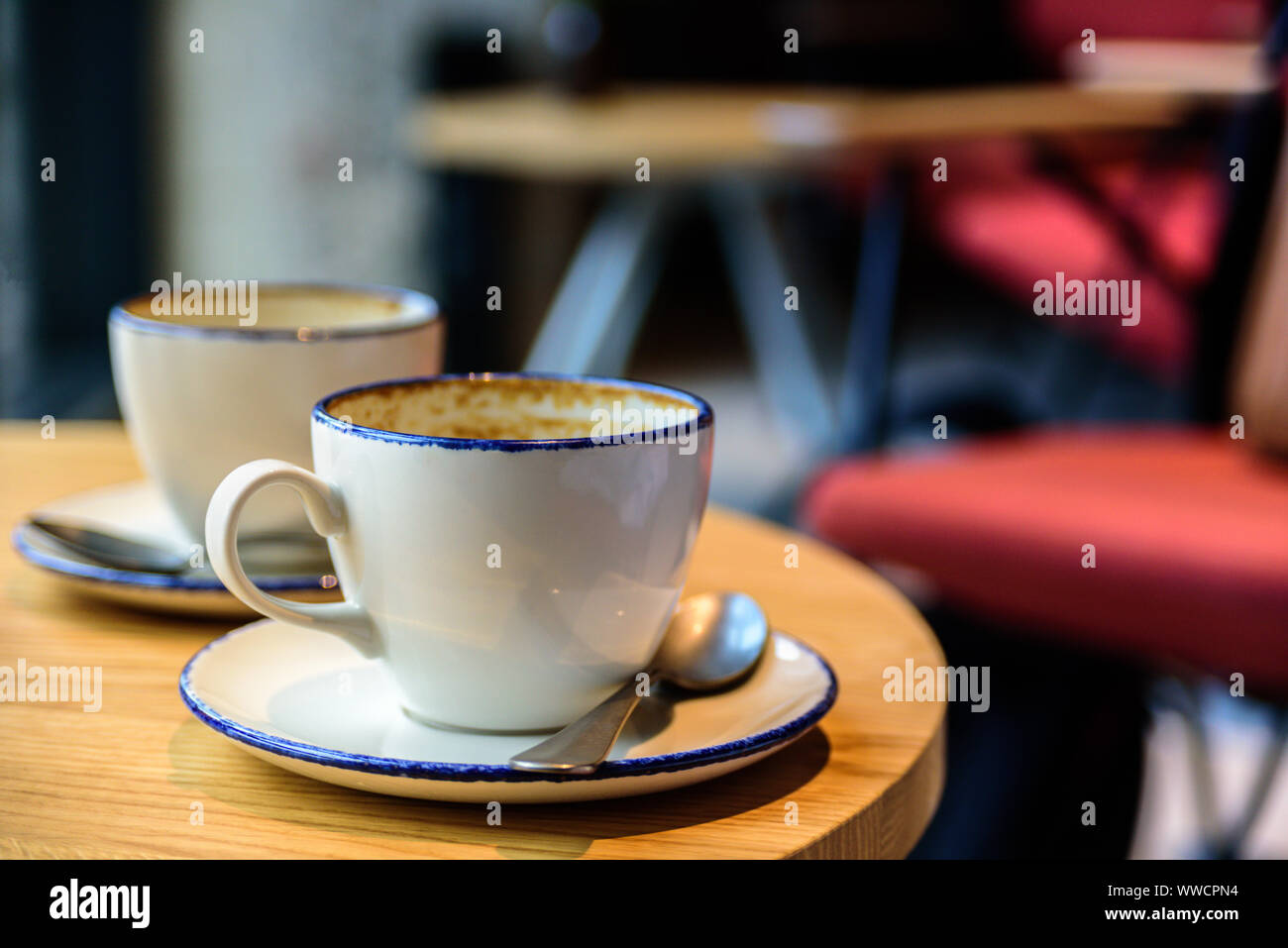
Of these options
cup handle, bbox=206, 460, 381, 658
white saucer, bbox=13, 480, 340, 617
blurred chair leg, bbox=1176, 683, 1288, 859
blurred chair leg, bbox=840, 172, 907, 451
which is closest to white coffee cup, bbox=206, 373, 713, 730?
cup handle, bbox=206, 460, 381, 658

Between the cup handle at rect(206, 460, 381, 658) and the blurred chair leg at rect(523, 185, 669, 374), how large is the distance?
7.03 ft

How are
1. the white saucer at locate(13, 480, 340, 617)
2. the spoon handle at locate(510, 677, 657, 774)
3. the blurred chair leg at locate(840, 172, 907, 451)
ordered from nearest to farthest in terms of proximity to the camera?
the spoon handle at locate(510, 677, 657, 774), the white saucer at locate(13, 480, 340, 617), the blurred chair leg at locate(840, 172, 907, 451)

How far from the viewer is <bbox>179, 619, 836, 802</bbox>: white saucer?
14.7 inches

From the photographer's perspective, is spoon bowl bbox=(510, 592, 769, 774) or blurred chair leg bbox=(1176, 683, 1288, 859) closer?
spoon bowl bbox=(510, 592, 769, 774)

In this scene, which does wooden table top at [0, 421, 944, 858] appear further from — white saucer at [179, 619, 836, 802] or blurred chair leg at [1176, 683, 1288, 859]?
blurred chair leg at [1176, 683, 1288, 859]

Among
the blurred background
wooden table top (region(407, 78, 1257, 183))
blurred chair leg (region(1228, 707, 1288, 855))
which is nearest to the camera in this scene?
the blurred background

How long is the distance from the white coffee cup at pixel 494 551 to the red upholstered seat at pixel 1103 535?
62cm

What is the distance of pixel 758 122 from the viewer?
2.15 metres

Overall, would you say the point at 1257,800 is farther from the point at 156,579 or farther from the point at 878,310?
the point at 156,579

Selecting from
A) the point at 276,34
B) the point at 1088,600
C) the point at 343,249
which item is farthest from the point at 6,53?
the point at 1088,600

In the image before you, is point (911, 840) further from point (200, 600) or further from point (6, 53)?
point (6, 53)

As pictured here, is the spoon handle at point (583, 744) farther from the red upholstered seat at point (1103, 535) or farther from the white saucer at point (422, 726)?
the red upholstered seat at point (1103, 535)

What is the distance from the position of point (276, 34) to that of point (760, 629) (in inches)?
111

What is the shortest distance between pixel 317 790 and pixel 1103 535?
72 centimetres
